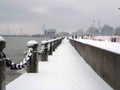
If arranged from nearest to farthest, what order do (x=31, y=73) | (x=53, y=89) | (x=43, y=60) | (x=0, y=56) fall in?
(x=0, y=56), (x=53, y=89), (x=31, y=73), (x=43, y=60)

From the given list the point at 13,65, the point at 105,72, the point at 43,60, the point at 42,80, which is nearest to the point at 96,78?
the point at 105,72

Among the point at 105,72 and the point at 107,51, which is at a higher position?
the point at 107,51

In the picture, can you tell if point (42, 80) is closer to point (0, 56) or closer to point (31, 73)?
point (31, 73)

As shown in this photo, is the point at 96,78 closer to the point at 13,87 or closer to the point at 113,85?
the point at 113,85

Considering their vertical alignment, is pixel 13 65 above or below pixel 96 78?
above

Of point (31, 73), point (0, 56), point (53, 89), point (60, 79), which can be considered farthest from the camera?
point (31, 73)

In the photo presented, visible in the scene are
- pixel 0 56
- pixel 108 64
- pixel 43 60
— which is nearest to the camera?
pixel 0 56

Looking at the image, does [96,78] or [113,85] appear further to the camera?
[96,78]

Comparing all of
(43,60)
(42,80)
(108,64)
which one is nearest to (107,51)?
(108,64)

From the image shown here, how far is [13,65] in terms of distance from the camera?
835 cm

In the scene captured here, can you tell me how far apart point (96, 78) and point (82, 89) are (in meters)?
2.63

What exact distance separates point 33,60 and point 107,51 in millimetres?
3414

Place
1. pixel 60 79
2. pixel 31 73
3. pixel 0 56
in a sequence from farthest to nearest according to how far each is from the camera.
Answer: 1. pixel 31 73
2. pixel 60 79
3. pixel 0 56

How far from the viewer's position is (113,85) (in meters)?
9.53
